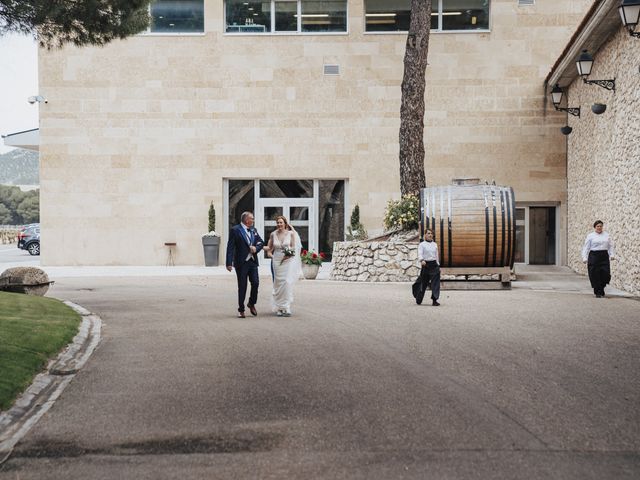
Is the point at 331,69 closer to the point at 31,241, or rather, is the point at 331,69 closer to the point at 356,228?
the point at 356,228

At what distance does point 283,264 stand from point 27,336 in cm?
484

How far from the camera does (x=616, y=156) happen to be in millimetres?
19031

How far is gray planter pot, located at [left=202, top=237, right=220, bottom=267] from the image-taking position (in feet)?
92.9

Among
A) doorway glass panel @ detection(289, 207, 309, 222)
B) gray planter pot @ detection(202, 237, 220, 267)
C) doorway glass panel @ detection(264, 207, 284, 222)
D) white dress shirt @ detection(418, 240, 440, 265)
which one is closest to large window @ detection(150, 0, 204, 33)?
doorway glass panel @ detection(264, 207, 284, 222)

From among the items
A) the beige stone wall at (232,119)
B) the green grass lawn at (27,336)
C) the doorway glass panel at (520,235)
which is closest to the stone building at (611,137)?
the doorway glass panel at (520,235)

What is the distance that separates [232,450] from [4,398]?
8.01 ft

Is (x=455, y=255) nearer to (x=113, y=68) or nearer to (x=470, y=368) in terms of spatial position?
(x=470, y=368)

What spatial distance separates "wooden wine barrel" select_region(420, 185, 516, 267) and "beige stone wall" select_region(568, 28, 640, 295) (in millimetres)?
2268

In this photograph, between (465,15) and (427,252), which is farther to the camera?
(465,15)

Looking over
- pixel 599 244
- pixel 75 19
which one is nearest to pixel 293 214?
pixel 599 244

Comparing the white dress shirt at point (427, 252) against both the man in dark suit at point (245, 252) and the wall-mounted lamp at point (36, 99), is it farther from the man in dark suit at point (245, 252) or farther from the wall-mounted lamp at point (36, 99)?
the wall-mounted lamp at point (36, 99)

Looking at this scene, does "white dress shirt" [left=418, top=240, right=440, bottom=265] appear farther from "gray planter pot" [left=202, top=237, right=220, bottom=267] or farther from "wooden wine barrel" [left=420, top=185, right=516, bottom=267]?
"gray planter pot" [left=202, top=237, right=220, bottom=267]

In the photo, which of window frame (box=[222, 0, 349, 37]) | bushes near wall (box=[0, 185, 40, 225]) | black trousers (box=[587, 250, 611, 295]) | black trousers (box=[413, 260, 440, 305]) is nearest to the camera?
black trousers (box=[413, 260, 440, 305])

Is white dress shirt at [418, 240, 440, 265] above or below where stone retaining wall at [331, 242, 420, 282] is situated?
above
